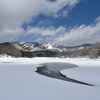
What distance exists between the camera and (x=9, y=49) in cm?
15175

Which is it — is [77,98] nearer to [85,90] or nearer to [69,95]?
[69,95]

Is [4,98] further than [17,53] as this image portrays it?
No

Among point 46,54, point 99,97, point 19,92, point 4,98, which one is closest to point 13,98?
point 4,98

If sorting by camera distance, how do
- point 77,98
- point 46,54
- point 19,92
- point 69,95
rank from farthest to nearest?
point 46,54 < point 19,92 < point 69,95 < point 77,98

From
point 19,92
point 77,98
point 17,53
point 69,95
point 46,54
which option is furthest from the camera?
point 46,54

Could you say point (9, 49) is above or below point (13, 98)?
above

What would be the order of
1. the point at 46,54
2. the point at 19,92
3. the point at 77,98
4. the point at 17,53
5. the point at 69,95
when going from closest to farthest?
1. the point at 77,98
2. the point at 69,95
3. the point at 19,92
4. the point at 17,53
5. the point at 46,54

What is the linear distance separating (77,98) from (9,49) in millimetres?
144211

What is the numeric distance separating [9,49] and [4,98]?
14330cm

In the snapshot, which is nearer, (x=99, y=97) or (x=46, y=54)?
(x=99, y=97)

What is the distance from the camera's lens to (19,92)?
1245 centimetres

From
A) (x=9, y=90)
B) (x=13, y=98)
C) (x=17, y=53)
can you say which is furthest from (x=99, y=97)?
(x=17, y=53)

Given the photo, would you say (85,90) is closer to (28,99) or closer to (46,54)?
(28,99)

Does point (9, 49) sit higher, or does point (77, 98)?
point (9, 49)
